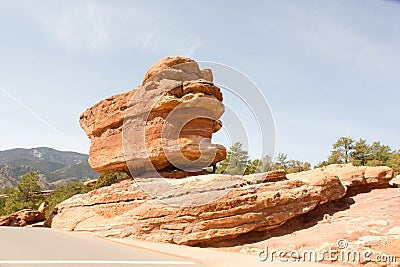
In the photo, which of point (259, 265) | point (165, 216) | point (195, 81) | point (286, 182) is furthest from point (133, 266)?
point (195, 81)

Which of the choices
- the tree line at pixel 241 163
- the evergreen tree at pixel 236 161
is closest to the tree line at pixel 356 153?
the tree line at pixel 241 163

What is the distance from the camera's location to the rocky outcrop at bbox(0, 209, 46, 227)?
91.6ft

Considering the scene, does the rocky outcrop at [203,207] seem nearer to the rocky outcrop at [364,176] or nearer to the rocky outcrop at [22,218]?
the rocky outcrop at [364,176]

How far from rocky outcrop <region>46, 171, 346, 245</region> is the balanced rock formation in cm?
213

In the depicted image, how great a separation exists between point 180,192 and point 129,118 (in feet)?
23.4

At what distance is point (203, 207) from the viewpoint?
14852 millimetres

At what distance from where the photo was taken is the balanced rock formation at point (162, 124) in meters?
19.0

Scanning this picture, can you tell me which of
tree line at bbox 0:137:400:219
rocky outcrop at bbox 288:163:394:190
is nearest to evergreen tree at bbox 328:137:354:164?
tree line at bbox 0:137:400:219

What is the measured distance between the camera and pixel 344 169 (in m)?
21.7

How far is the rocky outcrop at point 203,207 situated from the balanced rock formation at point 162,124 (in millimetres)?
2126

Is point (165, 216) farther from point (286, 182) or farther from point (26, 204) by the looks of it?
point (26, 204)

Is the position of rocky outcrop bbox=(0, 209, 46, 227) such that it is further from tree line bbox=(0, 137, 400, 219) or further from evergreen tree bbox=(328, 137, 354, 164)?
evergreen tree bbox=(328, 137, 354, 164)

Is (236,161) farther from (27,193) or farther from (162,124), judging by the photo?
(27,193)

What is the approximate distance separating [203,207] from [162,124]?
6516 mm
